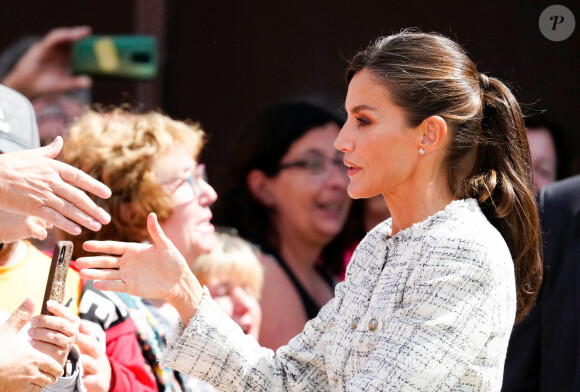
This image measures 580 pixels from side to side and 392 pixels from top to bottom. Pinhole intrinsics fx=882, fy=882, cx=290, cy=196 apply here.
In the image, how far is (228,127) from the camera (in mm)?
3842

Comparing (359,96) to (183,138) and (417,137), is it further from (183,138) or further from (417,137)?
(183,138)

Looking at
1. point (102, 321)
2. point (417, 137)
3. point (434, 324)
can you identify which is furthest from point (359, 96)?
point (102, 321)

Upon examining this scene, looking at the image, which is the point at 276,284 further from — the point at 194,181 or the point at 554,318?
the point at 554,318

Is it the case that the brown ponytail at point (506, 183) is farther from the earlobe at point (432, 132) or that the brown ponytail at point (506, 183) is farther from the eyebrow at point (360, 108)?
the eyebrow at point (360, 108)

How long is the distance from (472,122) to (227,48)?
212cm

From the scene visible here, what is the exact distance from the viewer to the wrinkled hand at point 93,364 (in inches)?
83.4

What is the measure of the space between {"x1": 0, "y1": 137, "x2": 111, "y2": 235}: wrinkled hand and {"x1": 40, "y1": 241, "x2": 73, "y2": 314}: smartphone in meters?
0.05

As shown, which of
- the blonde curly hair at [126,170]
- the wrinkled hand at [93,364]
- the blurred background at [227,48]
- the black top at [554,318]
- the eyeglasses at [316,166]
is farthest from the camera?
the blurred background at [227,48]

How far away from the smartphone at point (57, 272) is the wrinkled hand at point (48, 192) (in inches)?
1.9

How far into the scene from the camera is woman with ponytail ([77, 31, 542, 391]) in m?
1.67

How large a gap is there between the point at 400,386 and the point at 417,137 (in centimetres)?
51

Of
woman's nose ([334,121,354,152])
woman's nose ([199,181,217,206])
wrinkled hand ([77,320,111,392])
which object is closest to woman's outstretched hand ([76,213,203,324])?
wrinkled hand ([77,320,111,392])

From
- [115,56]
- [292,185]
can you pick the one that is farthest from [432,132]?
[115,56]

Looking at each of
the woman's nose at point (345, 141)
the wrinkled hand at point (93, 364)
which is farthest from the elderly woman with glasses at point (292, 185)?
the woman's nose at point (345, 141)
